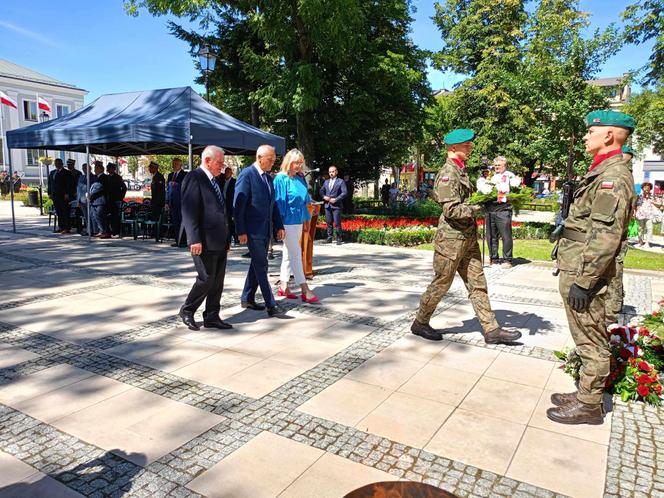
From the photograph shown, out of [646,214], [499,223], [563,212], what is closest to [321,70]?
[499,223]

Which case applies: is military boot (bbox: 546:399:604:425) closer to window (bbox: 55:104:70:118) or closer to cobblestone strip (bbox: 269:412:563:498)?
cobblestone strip (bbox: 269:412:563:498)

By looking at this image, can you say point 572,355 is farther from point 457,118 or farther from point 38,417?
point 457,118

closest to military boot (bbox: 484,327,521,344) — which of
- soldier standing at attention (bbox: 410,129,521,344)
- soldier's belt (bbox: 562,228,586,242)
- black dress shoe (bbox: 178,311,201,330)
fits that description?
soldier standing at attention (bbox: 410,129,521,344)

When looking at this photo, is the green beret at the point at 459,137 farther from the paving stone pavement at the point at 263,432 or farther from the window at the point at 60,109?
the window at the point at 60,109

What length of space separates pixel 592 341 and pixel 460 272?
166cm

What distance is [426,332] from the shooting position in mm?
5219

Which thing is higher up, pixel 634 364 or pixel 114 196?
pixel 114 196

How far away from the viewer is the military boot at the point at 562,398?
11.9ft

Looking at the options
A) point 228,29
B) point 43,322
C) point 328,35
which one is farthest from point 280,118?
point 43,322

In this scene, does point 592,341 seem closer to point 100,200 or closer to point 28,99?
point 100,200

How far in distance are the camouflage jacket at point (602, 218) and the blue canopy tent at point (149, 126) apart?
8.60m

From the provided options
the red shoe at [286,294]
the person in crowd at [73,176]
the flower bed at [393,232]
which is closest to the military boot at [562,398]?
the red shoe at [286,294]

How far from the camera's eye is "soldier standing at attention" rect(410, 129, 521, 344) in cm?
459

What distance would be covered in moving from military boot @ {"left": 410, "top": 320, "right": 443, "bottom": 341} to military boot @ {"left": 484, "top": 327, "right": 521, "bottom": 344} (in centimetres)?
48
